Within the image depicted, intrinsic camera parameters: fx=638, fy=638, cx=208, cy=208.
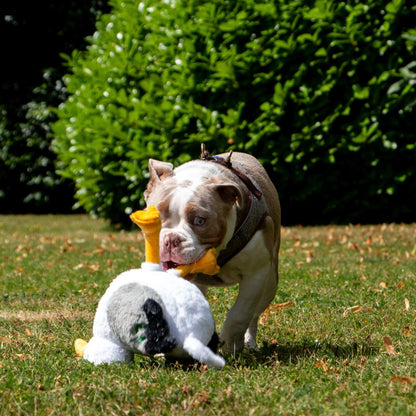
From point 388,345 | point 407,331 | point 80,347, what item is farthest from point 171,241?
point 407,331

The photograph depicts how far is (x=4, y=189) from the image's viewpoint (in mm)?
15031

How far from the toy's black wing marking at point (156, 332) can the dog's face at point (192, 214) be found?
358 mm

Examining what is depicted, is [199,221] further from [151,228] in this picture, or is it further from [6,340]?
[6,340]

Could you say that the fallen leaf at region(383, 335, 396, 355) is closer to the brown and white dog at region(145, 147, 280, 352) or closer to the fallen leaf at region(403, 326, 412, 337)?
the fallen leaf at region(403, 326, 412, 337)

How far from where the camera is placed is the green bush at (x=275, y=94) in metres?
8.74

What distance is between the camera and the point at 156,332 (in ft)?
8.53

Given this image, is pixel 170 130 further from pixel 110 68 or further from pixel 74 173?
pixel 74 173

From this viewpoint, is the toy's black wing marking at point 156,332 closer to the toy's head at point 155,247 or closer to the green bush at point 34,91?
the toy's head at point 155,247

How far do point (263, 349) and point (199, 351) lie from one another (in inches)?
36.5

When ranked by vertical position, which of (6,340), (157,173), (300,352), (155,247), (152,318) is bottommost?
(6,340)

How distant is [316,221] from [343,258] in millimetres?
A: 4189

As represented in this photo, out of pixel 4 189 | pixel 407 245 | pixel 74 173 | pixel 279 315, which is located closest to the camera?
pixel 279 315

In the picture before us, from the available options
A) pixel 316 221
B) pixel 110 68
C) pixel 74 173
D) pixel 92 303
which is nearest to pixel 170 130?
pixel 110 68

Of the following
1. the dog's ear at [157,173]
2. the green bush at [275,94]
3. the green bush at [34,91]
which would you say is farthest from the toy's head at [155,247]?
the green bush at [34,91]
